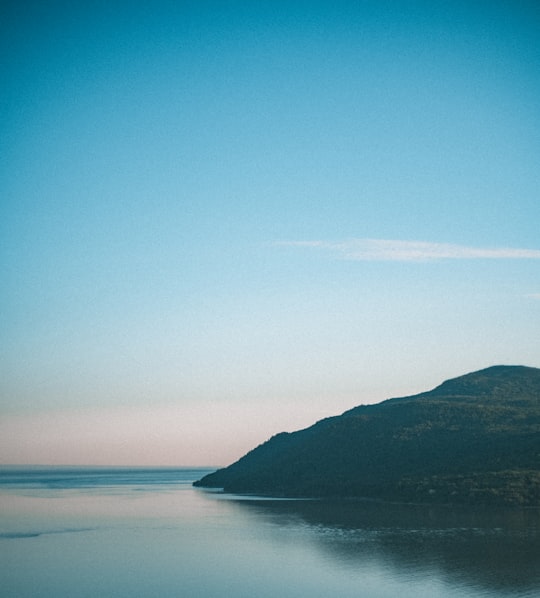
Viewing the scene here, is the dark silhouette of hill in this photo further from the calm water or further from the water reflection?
the calm water

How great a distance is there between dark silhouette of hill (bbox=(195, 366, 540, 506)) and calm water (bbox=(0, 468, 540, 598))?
25.7 feet

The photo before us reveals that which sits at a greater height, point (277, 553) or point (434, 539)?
point (434, 539)

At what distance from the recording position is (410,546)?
5488 cm

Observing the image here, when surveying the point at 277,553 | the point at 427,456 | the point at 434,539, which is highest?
the point at 427,456

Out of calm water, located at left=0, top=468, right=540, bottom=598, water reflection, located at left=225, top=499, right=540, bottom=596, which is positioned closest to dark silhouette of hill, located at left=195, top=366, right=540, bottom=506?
water reflection, located at left=225, top=499, right=540, bottom=596

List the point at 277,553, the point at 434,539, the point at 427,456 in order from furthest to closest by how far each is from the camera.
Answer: the point at 427,456, the point at 434,539, the point at 277,553

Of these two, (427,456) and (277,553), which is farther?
(427,456)

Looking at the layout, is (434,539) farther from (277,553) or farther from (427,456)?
(427,456)

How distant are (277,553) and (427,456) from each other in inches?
2205

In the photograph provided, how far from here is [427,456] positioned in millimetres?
105312

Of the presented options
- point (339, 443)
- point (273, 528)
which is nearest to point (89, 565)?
point (273, 528)

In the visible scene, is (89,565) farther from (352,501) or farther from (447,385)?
(447,385)

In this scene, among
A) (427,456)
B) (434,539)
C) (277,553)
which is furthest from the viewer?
(427,456)

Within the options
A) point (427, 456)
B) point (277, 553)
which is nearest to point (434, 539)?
point (277, 553)
